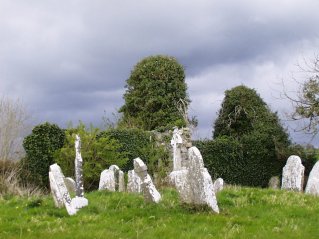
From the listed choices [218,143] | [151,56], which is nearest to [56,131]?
[218,143]

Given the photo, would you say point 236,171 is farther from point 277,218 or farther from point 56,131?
point 277,218

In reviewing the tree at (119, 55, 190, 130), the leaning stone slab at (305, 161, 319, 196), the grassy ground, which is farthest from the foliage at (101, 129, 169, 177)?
the grassy ground

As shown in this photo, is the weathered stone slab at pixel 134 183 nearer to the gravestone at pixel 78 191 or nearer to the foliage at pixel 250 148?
the gravestone at pixel 78 191

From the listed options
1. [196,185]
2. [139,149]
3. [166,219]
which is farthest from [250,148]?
[166,219]

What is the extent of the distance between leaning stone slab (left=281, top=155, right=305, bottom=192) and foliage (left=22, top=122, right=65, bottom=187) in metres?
12.7

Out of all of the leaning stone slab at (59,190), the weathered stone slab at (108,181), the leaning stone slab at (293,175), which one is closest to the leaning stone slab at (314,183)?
the leaning stone slab at (293,175)

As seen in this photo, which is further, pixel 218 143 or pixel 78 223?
pixel 218 143

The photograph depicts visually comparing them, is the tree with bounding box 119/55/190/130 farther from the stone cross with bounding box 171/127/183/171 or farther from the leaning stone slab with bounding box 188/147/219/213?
the leaning stone slab with bounding box 188/147/219/213

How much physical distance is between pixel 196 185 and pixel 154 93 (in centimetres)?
2678

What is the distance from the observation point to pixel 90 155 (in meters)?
27.7

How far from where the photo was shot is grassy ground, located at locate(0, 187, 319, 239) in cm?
1073

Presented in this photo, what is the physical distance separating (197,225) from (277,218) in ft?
6.76

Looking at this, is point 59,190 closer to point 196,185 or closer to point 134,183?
point 196,185

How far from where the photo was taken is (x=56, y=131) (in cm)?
2891
